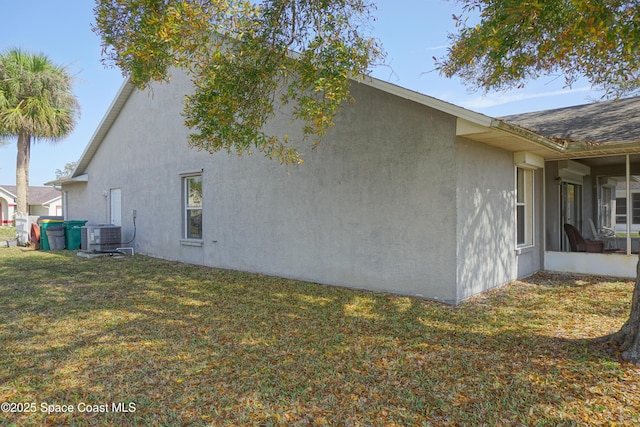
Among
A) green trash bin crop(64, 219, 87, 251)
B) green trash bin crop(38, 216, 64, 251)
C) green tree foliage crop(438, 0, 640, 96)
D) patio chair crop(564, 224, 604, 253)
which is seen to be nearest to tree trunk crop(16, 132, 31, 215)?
green trash bin crop(38, 216, 64, 251)

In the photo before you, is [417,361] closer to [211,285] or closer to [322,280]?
[322,280]

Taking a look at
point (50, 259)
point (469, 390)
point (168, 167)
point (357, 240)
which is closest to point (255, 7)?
point (357, 240)

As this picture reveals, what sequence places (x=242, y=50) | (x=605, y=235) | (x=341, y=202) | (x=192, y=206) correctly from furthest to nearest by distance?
(x=605, y=235), (x=192, y=206), (x=341, y=202), (x=242, y=50)

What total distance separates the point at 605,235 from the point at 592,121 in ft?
13.5

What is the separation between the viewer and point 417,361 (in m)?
4.10

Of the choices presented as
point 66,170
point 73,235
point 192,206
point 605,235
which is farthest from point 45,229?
point 66,170

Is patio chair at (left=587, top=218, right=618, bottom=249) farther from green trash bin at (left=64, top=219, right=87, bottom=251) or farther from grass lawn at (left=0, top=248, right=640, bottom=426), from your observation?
green trash bin at (left=64, top=219, right=87, bottom=251)

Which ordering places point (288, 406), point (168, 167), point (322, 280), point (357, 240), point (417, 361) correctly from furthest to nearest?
1. point (168, 167)
2. point (322, 280)
3. point (357, 240)
4. point (417, 361)
5. point (288, 406)

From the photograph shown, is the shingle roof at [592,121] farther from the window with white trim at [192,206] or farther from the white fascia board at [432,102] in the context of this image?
the window with white trim at [192,206]

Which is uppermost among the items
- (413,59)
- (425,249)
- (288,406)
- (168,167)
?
(413,59)

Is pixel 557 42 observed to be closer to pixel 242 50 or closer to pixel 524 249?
pixel 242 50

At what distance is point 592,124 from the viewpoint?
9.27 m

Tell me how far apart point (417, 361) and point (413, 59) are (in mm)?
5046

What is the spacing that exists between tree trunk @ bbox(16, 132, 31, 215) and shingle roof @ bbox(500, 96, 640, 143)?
21397 millimetres
